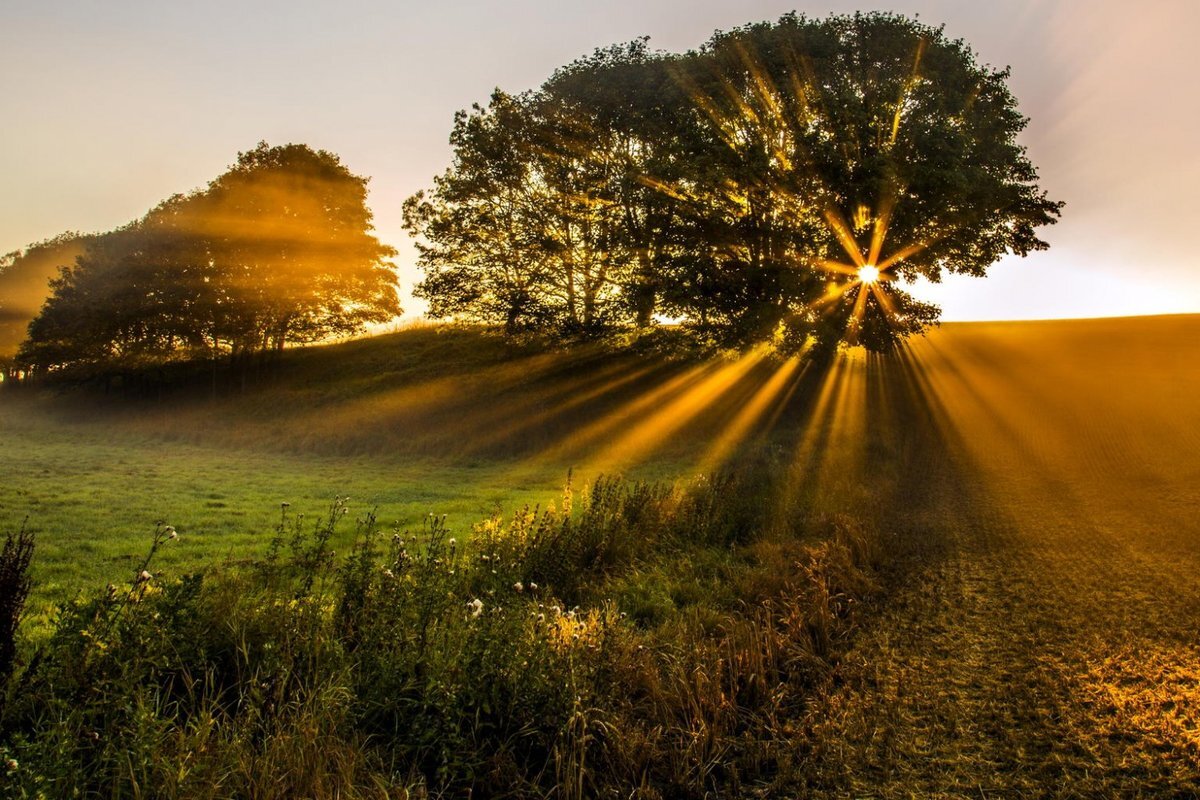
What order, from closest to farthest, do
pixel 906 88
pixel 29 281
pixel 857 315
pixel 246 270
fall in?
pixel 906 88, pixel 857 315, pixel 246 270, pixel 29 281

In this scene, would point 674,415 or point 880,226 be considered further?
point 674,415

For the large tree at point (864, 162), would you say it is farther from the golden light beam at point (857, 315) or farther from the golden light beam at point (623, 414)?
the golden light beam at point (623, 414)

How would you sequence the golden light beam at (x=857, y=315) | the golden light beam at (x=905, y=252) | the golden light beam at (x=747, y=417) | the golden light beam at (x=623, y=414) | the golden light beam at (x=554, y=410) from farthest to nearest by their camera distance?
the golden light beam at (x=554, y=410)
the golden light beam at (x=623, y=414)
the golden light beam at (x=857, y=315)
the golden light beam at (x=905, y=252)
the golden light beam at (x=747, y=417)

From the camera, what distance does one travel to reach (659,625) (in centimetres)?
709

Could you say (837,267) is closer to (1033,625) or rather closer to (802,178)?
(802,178)

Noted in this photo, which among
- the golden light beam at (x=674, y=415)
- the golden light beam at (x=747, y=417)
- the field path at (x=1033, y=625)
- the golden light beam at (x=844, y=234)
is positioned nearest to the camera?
the field path at (x=1033, y=625)

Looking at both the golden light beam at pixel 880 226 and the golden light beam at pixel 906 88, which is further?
the golden light beam at pixel 906 88

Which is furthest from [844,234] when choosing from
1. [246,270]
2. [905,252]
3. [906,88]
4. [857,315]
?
[246,270]

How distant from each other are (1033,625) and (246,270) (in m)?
41.2

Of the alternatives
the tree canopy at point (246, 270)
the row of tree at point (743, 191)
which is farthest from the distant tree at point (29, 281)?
the row of tree at point (743, 191)

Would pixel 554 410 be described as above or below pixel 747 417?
above

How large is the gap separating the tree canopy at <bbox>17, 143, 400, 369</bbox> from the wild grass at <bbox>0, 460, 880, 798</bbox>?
35.5 metres

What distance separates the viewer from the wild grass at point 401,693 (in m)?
3.78

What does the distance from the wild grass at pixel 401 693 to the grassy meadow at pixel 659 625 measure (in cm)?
3
